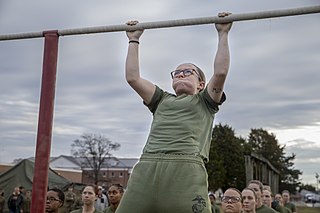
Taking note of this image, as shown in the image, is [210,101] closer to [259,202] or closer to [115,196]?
[115,196]

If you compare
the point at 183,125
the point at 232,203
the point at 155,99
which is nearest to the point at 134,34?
the point at 155,99

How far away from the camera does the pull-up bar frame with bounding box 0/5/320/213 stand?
360 cm

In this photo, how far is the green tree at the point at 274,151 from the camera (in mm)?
57406

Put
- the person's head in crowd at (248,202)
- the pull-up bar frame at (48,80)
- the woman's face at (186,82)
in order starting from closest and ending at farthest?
the woman's face at (186,82) < the pull-up bar frame at (48,80) < the person's head in crowd at (248,202)

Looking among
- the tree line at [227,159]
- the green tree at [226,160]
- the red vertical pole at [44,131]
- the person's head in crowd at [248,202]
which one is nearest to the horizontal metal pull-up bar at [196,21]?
the red vertical pole at [44,131]

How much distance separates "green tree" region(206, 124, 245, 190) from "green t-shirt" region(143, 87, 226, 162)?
122 ft

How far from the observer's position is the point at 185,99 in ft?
11.2

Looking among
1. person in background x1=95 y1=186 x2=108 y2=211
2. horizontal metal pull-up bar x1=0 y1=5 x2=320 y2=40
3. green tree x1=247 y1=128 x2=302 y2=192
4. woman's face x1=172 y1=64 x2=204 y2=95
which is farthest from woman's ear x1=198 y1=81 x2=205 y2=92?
green tree x1=247 y1=128 x2=302 y2=192

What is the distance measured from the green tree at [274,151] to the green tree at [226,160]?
1123 centimetres

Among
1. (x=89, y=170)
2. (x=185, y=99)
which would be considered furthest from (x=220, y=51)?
(x=89, y=170)

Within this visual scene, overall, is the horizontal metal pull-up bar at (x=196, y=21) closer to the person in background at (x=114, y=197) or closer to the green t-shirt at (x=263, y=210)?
the person in background at (x=114, y=197)

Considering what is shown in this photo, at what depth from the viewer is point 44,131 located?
394 cm

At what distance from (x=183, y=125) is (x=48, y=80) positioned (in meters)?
1.34

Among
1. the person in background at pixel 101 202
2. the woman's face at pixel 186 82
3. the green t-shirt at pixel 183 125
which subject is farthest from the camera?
the person in background at pixel 101 202
